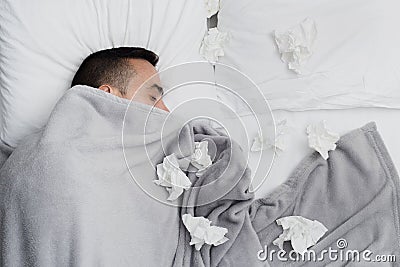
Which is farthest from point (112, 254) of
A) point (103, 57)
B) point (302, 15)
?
point (302, 15)

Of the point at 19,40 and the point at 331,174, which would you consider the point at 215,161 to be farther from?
the point at 19,40

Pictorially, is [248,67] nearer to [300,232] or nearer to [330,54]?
[330,54]

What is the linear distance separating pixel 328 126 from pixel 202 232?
1.33 ft

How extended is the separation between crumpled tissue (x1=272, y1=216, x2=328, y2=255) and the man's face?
1.15ft

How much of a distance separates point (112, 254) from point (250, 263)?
0.25 m

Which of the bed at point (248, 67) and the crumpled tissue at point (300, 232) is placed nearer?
the crumpled tissue at point (300, 232)

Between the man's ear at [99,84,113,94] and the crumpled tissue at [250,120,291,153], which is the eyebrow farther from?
the crumpled tissue at [250,120,291,153]

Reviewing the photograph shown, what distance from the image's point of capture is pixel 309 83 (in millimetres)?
1442

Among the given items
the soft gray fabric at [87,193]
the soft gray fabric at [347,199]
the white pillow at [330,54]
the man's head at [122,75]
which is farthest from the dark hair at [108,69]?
the soft gray fabric at [347,199]

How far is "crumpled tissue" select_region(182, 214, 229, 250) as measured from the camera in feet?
3.89

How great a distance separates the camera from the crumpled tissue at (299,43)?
1.44 metres

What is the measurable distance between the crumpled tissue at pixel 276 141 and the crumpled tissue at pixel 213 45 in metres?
0.24

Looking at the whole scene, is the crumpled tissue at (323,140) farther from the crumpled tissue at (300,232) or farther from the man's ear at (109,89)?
the man's ear at (109,89)

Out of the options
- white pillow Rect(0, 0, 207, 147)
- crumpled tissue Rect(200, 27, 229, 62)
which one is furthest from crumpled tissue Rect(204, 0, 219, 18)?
white pillow Rect(0, 0, 207, 147)
